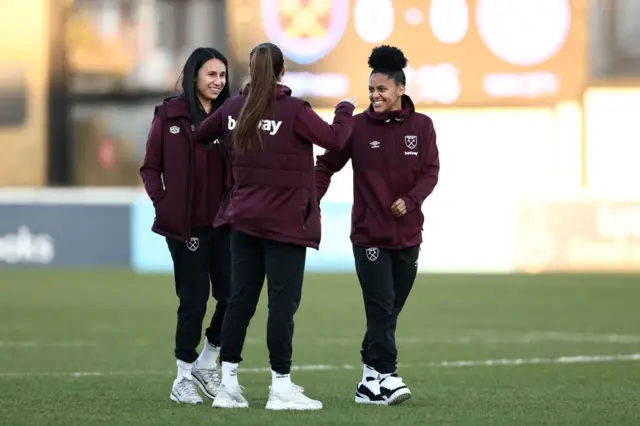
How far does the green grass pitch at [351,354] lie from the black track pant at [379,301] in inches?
11.2

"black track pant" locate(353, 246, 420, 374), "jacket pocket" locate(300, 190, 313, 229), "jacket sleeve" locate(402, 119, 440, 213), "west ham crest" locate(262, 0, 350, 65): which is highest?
"west ham crest" locate(262, 0, 350, 65)

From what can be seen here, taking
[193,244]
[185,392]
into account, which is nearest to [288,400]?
[185,392]

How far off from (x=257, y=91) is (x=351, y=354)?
403 centimetres

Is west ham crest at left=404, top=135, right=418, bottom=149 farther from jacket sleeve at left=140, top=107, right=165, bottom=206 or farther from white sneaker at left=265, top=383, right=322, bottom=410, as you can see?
white sneaker at left=265, top=383, right=322, bottom=410

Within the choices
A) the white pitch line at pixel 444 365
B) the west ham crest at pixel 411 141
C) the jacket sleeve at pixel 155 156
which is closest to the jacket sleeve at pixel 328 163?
the west ham crest at pixel 411 141

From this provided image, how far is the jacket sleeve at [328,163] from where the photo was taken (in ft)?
27.1

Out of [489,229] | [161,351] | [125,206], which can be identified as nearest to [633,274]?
[489,229]

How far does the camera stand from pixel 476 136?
79.5ft

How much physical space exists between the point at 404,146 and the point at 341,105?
577mm

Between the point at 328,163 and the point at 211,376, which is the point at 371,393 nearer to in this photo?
the point at 211,376

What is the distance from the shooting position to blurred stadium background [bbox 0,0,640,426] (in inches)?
407

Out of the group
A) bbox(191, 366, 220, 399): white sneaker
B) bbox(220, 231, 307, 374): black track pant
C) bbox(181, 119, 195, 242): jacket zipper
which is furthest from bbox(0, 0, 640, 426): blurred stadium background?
bbox(181, 119, 195, 242): jacket zipper

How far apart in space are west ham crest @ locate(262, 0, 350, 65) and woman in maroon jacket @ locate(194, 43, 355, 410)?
49.2 ft

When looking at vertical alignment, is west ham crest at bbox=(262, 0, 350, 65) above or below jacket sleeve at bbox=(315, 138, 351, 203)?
Answer: above
